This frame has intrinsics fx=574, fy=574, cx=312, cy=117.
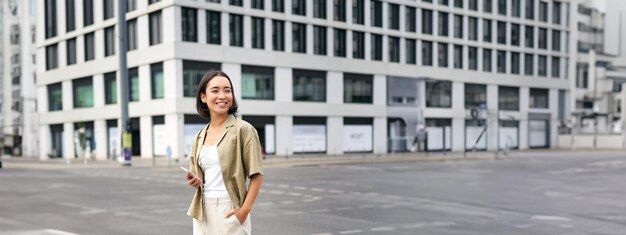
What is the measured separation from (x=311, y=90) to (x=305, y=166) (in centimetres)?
1580

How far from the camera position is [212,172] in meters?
3.81

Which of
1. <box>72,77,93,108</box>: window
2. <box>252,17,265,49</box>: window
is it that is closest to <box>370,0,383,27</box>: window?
<box>252,17,265,49</box>: window

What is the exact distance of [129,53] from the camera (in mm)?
44031

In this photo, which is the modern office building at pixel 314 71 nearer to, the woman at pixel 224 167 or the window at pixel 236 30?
the window at pixel 236 30

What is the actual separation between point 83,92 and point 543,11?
49.1 meters

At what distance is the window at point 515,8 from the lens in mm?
61944

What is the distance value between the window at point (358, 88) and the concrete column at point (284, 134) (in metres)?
6.40

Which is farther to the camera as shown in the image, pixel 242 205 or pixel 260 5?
pixel 260 5

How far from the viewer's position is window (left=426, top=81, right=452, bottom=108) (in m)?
54.9

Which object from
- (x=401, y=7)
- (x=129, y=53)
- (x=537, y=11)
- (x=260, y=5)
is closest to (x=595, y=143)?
(x=537, y=11)

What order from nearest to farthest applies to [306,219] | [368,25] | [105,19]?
[306,219]
[105,19]
[368,25]

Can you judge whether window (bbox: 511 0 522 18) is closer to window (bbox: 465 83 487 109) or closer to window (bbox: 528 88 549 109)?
window (bbox: 528 88 549 109)

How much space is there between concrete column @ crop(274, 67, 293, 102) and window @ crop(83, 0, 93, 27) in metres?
17.1

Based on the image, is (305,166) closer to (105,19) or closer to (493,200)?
(493,200)
